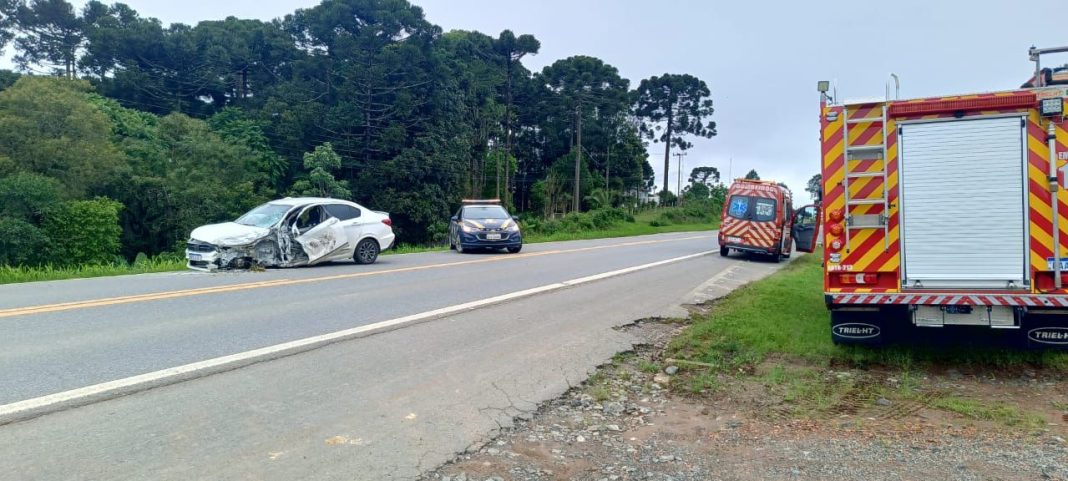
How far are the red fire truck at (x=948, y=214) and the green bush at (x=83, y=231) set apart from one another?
117ft

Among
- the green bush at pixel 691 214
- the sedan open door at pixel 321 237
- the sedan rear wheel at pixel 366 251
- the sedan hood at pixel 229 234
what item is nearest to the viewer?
the sedan hood at pixel 229 234

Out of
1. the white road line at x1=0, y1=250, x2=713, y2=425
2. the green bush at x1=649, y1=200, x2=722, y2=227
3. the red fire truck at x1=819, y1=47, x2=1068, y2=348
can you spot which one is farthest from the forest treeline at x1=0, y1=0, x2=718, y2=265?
the red fire truck at x1=819, y1=47, x2=1068, y2=348

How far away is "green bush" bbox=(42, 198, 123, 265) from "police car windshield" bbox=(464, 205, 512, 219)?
76.9 ft

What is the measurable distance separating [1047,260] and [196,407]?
7197mm

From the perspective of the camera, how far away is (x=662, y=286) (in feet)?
40.6

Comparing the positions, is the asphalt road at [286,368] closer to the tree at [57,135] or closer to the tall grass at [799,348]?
the tall grass at [799,348]

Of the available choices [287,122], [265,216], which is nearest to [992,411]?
[265,216]

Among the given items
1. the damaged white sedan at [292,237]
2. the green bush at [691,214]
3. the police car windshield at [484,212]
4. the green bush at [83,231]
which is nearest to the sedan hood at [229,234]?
the damaged white sedan at [292,237]

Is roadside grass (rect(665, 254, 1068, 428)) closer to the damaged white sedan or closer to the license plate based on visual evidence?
the license plate

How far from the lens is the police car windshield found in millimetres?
19219

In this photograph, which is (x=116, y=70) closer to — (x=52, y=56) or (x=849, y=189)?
(x=52, y=56)

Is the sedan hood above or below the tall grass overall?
above

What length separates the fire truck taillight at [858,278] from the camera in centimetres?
644

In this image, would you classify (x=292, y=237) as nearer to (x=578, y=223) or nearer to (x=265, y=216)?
(x=265, y=216)
